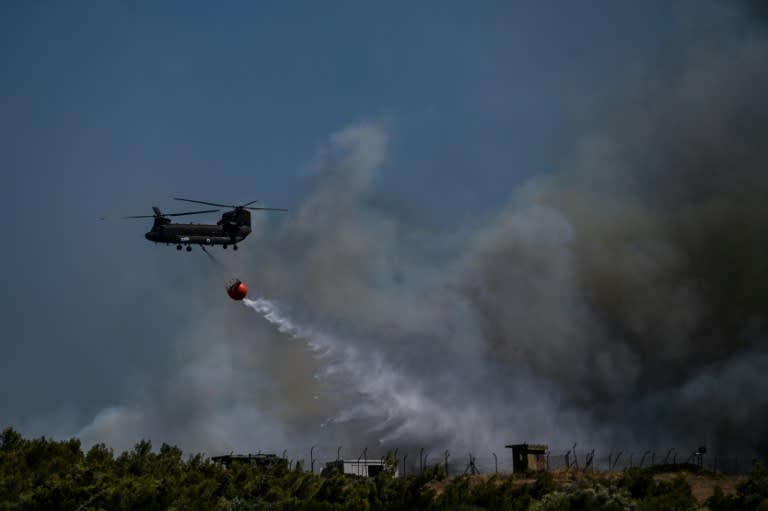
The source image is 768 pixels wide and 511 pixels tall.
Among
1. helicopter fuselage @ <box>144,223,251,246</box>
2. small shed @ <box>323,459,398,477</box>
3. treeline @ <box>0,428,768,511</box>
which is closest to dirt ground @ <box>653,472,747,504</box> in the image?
treeline @ <box>0,428,768,511</box>

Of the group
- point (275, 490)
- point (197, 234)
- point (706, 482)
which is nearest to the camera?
point (275, 490)

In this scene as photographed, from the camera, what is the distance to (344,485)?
9800 cm

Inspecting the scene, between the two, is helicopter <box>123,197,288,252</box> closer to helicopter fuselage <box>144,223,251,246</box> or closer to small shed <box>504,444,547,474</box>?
helicopter fuselage <box>144,223,251,246</box>

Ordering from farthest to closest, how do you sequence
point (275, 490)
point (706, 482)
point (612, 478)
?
point (706, 482) < point (612, 478) < point (275, 490)

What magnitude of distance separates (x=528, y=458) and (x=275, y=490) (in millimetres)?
37630

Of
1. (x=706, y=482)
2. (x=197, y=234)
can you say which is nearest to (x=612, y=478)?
(x=706, y=482)

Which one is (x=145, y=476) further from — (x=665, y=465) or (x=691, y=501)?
(x=665, y=465)

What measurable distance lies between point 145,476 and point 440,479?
3290 cm

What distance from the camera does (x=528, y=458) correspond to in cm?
11912

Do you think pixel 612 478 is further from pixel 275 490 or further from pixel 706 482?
pixel 275 490

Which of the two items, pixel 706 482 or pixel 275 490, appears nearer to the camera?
pixel 275 490

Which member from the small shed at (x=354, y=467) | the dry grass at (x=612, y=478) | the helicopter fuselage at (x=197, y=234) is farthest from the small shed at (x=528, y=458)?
the helicopter fuselage at (x=197, y=234)

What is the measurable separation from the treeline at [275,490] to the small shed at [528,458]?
13007 millimetres

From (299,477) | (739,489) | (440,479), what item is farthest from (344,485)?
(739,489)
